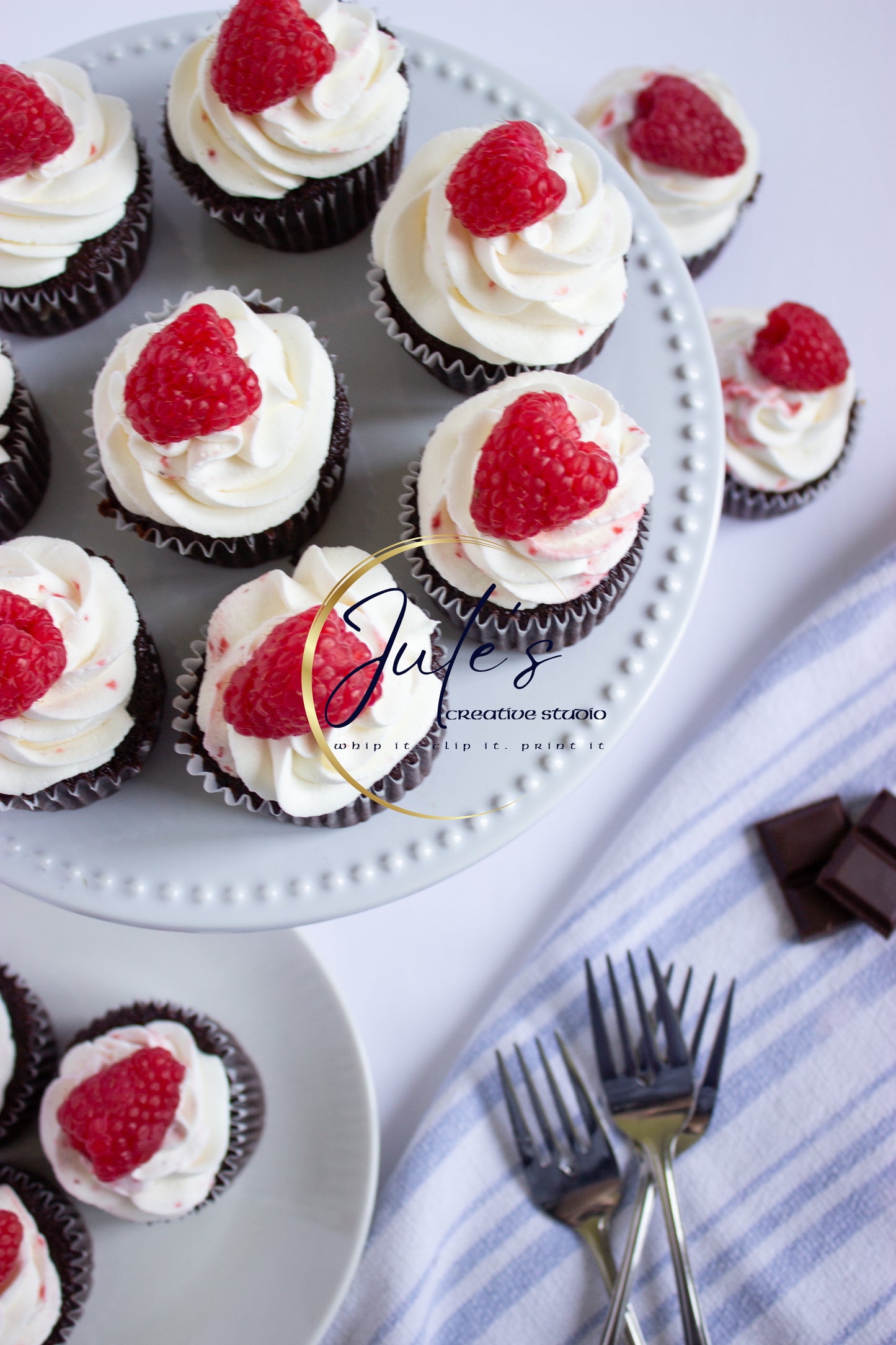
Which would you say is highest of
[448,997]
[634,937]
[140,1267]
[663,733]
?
[663,733]

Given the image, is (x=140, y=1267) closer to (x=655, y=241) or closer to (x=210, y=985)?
(x=210, y=985)

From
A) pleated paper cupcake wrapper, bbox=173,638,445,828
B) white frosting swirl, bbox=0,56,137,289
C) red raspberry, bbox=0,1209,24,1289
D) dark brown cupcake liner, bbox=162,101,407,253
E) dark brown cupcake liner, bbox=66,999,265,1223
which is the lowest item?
red raspberry, bbox=0,1209,24,1289

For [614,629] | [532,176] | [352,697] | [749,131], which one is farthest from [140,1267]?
[749,131]

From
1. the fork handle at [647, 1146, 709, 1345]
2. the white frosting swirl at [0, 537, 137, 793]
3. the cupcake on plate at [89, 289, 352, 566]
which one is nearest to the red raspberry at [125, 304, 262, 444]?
the cupcake on plate at [89, 289, 352, 566]

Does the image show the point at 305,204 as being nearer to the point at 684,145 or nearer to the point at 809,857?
the point at 684,145

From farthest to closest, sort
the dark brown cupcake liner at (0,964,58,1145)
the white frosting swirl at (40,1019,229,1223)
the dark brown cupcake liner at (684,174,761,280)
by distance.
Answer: the dark brown cupcake liner at (684,174,761,280), the dark brown cupcake liner at (0,964,58,1145), the white frosting swirl at (40,1019,229,1223)

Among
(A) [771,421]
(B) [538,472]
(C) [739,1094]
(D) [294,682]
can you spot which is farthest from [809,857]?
(D) [294,682]

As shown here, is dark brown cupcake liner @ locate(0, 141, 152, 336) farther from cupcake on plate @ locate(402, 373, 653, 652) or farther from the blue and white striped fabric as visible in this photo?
the blue and white striped fabric
